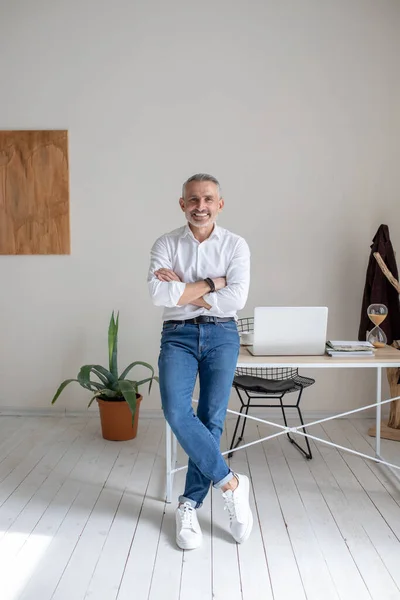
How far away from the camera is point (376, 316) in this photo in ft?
11.0

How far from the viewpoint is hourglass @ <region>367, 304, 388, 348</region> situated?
11.0 ft

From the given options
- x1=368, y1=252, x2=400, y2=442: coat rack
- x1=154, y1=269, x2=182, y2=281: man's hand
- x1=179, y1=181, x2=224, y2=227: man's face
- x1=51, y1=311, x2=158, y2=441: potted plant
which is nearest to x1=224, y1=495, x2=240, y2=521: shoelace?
x1=154, y1=269, x2=182, y2=281: man's hand

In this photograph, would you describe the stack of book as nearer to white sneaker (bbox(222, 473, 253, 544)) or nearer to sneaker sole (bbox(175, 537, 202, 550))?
white sneaker (bbox(222, 473, 253, 544))

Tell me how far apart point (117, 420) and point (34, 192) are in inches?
69.3

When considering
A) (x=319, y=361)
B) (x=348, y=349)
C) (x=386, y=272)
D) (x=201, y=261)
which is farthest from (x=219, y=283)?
(x=386, y=272)

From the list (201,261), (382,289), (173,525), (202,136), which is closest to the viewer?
(173,525)

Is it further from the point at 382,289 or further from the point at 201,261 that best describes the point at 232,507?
the point at 382,289

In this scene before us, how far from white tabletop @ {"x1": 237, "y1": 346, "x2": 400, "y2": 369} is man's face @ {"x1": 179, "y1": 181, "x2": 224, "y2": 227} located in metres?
0.67

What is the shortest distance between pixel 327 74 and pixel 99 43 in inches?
64.1

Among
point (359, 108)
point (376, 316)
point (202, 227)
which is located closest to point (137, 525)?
point (202, 227)

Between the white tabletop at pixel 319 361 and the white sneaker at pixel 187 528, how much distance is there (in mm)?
682

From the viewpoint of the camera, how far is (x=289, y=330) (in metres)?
3.06

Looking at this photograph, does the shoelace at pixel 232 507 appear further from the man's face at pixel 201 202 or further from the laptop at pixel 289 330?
the man's face at pixel 201 202

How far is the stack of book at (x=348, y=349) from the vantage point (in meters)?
3.07
